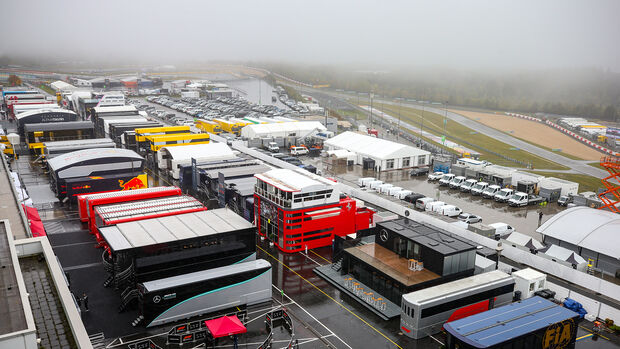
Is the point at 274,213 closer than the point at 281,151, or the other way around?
the point at 274,213

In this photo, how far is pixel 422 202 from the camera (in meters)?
28.8

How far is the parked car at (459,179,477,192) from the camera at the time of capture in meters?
32.5

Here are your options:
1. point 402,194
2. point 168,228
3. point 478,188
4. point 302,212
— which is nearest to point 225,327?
point 168,228

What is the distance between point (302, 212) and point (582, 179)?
25.5 metres

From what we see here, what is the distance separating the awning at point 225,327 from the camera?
14125mm

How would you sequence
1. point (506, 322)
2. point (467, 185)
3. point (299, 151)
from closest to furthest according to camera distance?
point (506, 322) → point (467, 185) → point (299, 151)

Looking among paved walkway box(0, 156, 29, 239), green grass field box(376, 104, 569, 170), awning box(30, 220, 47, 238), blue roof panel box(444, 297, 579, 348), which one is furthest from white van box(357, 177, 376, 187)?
paved walkway box(0, 156, 29, 239)

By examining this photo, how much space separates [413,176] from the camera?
37.0 m

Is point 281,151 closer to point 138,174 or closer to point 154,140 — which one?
point 154,140

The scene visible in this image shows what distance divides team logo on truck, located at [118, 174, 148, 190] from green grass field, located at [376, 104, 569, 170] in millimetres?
28905

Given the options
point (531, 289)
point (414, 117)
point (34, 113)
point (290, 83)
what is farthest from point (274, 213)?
point (290, 83)

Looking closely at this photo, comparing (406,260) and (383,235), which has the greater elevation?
(383,235)

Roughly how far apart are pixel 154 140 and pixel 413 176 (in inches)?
822

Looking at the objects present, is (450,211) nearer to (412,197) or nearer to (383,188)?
(412,197)
